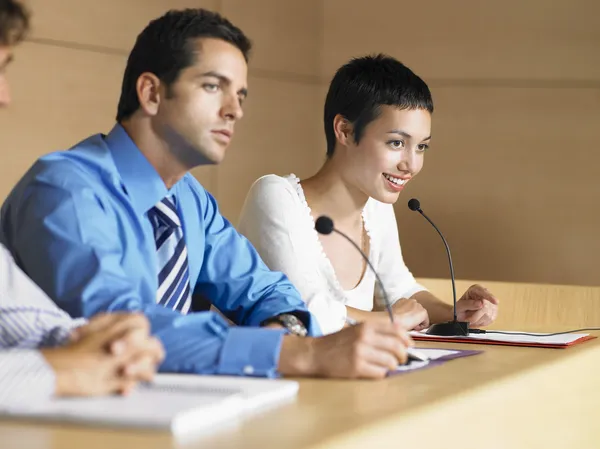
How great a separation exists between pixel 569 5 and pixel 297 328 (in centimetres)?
370

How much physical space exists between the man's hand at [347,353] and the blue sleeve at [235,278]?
523 millimetres

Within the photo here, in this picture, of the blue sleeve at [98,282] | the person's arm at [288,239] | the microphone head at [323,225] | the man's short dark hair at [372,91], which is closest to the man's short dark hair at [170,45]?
the blue sleeve at [98,282]

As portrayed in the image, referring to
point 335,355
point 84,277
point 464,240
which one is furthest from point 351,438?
point 464,240

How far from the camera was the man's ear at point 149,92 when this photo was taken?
200 cm

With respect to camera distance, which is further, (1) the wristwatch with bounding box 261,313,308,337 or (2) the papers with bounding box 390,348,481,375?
(1) the wristwatch with bounding box 261,313,308,337

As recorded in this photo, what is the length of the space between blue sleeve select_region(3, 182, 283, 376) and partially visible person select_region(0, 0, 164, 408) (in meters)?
0.11

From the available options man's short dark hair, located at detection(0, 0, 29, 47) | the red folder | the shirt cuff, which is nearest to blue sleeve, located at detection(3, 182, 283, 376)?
the shirt cuff

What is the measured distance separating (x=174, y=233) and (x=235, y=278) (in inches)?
8.8

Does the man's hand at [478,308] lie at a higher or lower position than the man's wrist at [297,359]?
higher

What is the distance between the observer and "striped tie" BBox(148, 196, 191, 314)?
6.65 ft

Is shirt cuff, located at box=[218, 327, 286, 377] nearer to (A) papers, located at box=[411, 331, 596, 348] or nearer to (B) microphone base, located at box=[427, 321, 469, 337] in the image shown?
(A) papers, located at box=[411, 331, 596, 348]

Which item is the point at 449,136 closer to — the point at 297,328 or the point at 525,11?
the point at 525,11

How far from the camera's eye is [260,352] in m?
1.58

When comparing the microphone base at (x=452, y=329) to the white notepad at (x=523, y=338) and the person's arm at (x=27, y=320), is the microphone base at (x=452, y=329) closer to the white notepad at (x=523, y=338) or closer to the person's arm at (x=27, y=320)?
the white notepad at (x=523, y=338)
